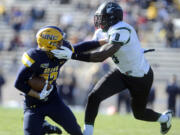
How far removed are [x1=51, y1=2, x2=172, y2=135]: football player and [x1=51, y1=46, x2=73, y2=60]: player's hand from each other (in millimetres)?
248

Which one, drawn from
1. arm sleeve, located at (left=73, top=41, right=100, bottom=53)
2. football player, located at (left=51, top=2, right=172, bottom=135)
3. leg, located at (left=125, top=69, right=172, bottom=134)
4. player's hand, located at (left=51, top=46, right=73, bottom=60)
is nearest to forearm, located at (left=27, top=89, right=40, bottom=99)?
player's hand, located at (left=51, top=46, right=73, bottom=60)

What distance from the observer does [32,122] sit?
4.81 meters

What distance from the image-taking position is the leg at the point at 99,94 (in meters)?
5.51

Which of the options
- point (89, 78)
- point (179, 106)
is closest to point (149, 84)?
point (179, 106)

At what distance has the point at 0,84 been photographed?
45.0 feet

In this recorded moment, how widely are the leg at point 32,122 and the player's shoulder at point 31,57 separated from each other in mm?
537

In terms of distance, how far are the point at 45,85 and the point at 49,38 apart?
49 cm

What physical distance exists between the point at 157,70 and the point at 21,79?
9940mm

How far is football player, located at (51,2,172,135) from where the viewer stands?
5.27 meters

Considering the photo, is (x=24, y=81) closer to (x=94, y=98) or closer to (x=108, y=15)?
(x=94, y=98)

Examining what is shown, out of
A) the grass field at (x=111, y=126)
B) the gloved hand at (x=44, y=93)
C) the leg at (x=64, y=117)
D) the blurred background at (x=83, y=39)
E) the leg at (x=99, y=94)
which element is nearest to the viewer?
the gloved hand at (x=44, y=93)

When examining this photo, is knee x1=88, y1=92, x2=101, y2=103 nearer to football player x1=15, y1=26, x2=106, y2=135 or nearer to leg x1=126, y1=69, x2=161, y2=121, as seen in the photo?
leg x1=126, y1=69, x2=161, y2=121

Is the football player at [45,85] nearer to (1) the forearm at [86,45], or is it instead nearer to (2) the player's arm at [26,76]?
(2) the player's arm at [26,76]

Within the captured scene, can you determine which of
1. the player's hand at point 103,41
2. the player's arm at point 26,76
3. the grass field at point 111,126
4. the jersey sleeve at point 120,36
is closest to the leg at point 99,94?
the player's hand at point 103,41
